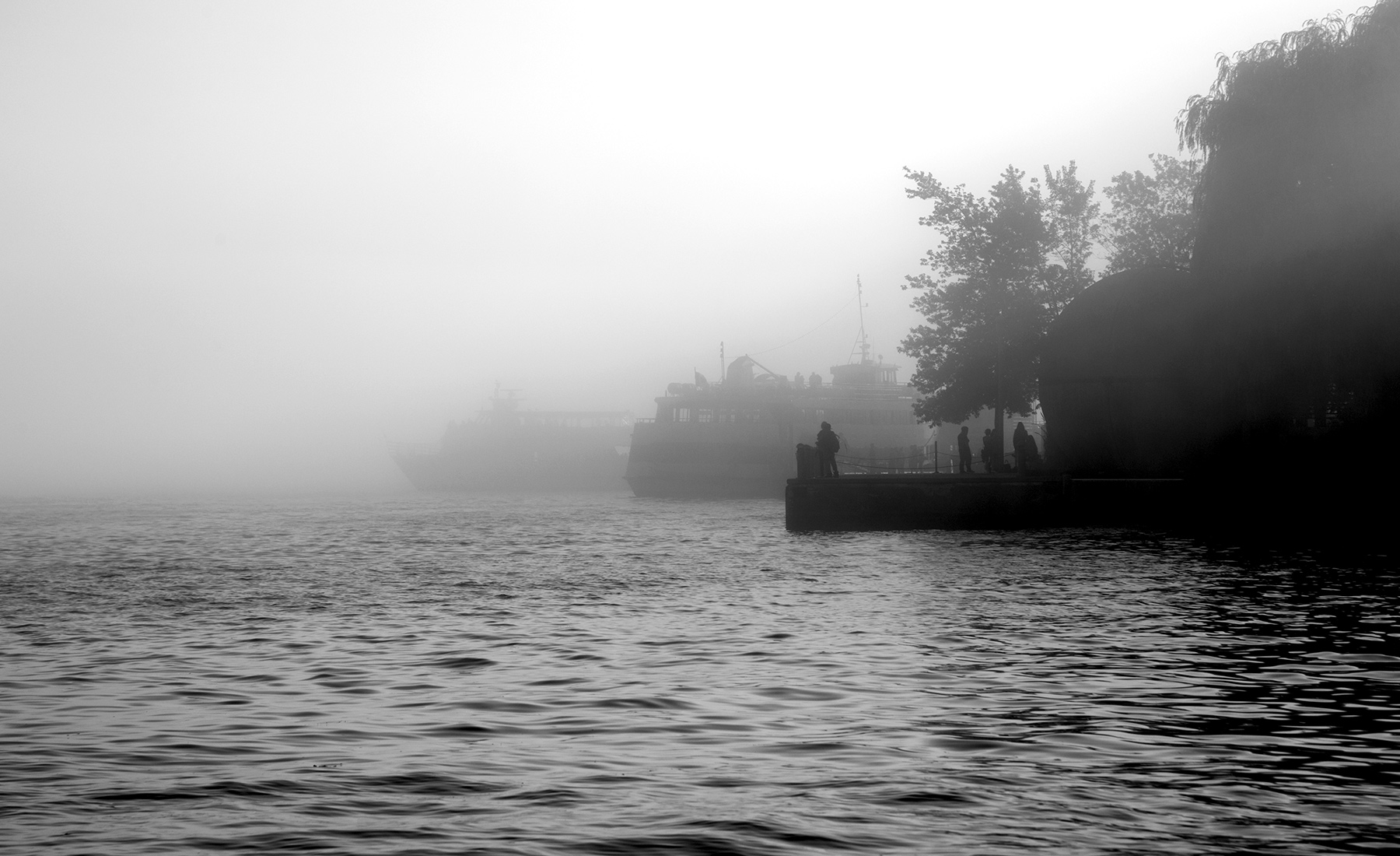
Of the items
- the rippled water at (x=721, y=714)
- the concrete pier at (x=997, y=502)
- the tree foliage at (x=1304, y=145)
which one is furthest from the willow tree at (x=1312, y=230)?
the rippled water at (x=721, y=714)

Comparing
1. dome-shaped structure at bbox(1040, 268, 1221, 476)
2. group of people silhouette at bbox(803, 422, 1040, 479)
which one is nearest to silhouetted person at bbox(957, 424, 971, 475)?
group of people silhouette at bbox(803, 422, 1040, 479)

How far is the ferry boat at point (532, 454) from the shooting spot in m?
103

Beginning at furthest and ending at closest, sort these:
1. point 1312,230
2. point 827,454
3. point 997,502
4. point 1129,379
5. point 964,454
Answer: point 964,454 → point 827,454 → point 1129,379 → point 997,502 → point 1312,230

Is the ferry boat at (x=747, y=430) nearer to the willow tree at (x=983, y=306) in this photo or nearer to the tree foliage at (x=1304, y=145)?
the willow tree at (x=983, y=306)

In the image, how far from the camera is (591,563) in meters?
24.0

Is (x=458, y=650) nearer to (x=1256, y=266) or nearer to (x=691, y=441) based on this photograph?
(x=1256, y=266)

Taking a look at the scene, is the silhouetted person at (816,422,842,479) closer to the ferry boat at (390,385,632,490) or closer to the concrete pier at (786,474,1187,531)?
the concrete pier at (786,474,1187,531)

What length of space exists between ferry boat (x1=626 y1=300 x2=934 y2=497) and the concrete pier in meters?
37.9

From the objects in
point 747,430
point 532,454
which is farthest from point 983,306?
point 532,454

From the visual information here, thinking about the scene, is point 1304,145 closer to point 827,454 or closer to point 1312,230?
point 1312,230

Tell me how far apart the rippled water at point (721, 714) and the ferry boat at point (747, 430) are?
172 ft

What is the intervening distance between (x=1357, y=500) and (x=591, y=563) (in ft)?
47.8

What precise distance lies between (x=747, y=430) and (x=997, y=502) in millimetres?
46487

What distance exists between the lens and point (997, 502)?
2933cm
